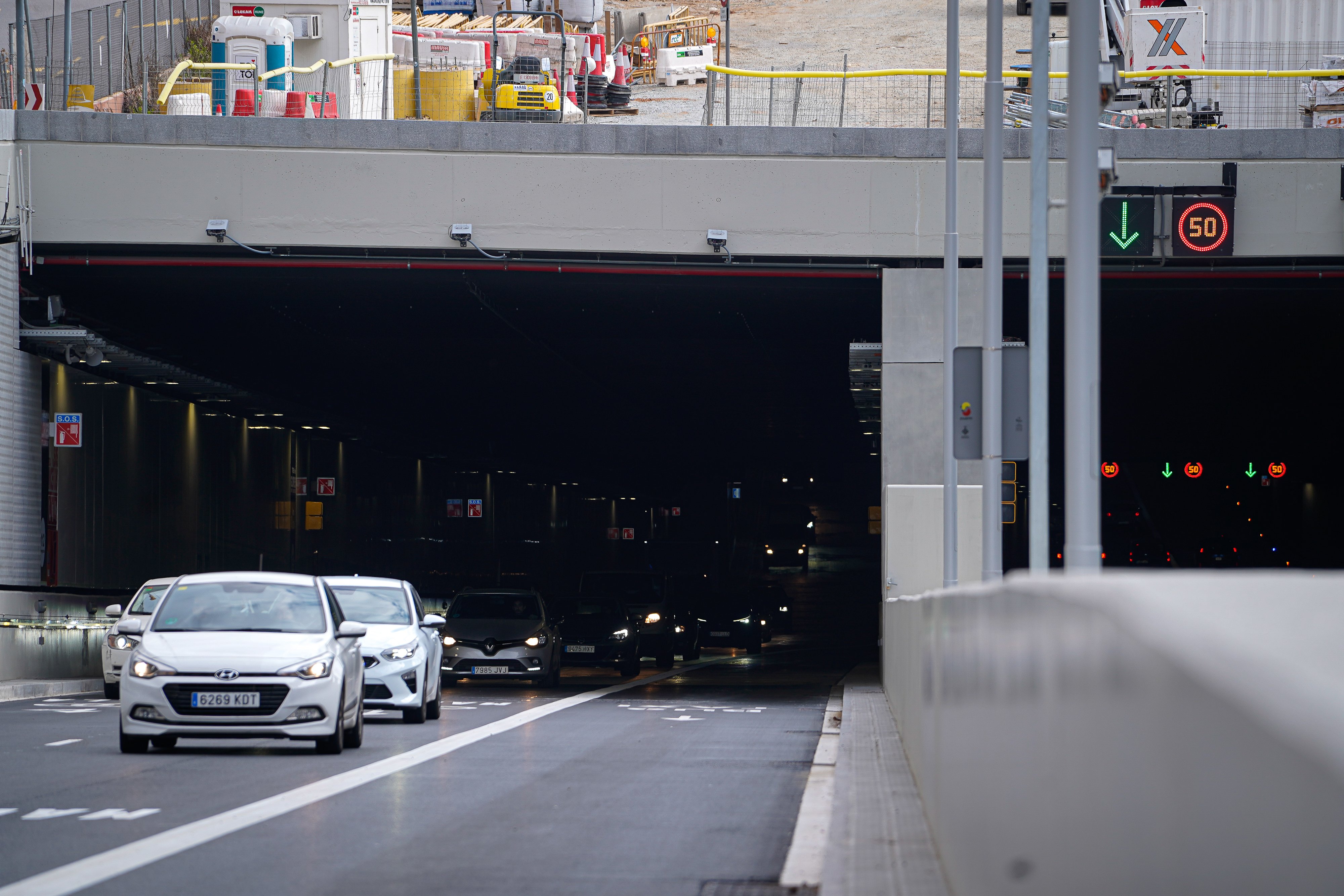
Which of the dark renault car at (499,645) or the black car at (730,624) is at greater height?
the dark renault car at (499,645)

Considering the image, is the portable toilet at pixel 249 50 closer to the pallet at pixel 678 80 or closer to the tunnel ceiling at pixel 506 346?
the tunnel ceiling at pixel 506 346

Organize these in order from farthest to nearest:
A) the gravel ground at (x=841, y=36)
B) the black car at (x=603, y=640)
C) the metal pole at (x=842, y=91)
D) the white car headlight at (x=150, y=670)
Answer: the gravel ground at (x=841, y=36), the black car at (x=603, y=640), the metal pole at (x=842, y=91), the white car headlight at (x=150, y=670)

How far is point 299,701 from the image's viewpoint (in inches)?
547

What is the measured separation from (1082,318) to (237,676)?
7294 mm

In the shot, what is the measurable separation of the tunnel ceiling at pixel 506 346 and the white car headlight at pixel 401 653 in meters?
10.3

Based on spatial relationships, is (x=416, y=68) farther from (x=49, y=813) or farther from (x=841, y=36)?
(x=841, y=36)

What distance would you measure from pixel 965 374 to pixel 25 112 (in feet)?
51.7

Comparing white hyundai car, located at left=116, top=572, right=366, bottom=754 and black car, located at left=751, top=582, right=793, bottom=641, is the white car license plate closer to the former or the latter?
white hyundai car, located at left=116, top=572, right=366, bottom=754

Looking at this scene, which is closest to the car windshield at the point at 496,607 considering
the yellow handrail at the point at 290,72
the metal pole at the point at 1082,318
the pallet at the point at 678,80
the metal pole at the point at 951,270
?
the metal pole at the point at 951,270

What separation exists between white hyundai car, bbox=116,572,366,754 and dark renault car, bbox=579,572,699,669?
18193 mm

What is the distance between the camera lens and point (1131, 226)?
84.5 ft

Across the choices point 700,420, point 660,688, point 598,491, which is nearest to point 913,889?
point 660,688

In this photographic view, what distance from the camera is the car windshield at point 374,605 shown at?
19.6 meters

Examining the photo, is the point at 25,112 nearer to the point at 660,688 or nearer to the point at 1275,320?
the point at 660,688
